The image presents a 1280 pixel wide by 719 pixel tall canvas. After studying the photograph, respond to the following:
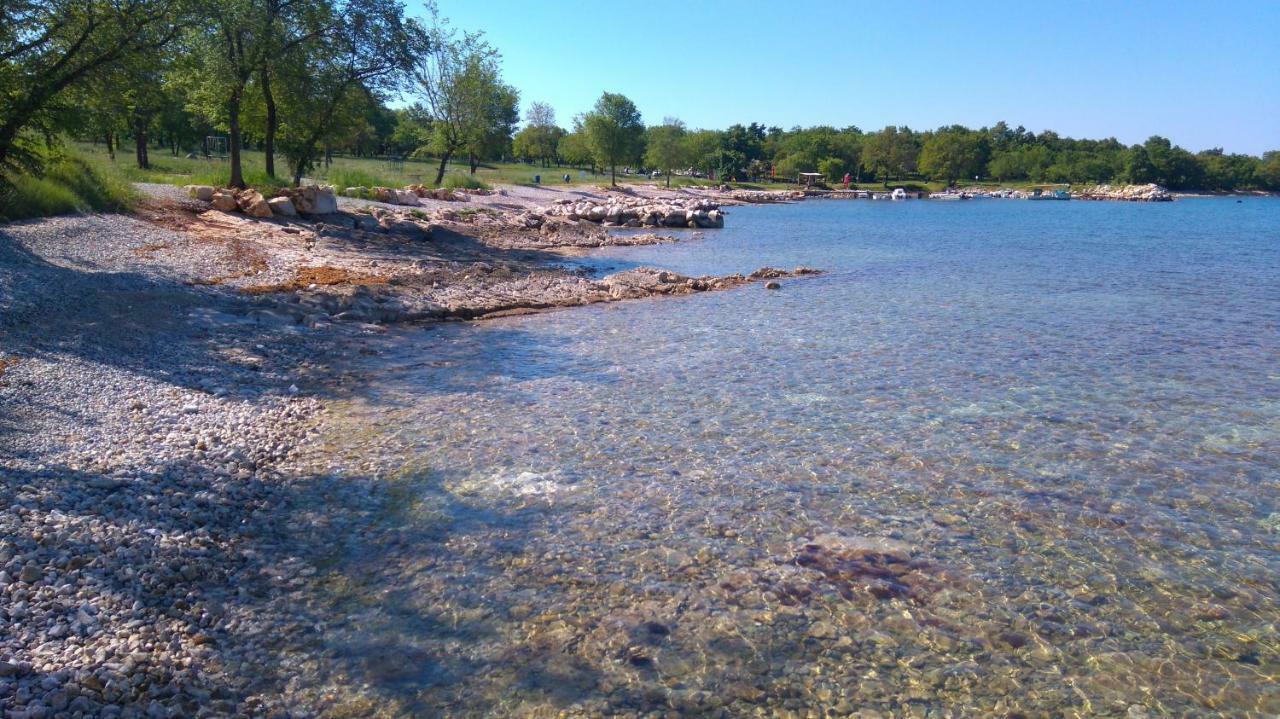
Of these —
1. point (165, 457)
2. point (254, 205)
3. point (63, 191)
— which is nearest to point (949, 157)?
point (254, 205)

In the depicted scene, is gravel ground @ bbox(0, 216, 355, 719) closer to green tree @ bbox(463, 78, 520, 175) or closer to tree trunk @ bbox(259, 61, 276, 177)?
tree trunk @ bbox(259, 61, 276, 177)

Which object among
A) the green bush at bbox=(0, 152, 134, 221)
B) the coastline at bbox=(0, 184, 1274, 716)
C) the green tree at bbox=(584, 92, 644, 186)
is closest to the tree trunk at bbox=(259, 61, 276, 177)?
the green bush at bbox=(0, 152, 134, 221)

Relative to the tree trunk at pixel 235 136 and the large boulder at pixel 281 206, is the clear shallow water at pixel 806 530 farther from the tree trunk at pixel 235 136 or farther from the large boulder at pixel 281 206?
the tree trunk at pixel 235 136

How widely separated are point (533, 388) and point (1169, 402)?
10.9m

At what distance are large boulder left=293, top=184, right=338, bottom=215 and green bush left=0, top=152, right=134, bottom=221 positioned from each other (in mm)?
5540

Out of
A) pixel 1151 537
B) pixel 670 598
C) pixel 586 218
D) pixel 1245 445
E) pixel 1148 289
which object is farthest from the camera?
pixel 586 218

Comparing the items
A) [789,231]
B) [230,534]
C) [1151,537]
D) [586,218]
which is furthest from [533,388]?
[789,231]

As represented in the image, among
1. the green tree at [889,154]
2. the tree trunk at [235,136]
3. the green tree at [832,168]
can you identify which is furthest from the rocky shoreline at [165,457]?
the green tree at [889,154]

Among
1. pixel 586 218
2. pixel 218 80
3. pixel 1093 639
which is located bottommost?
pixel 1093 639

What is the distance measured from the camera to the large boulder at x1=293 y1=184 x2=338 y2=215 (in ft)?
95.4

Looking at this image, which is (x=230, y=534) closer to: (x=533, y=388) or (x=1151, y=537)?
(x=533, y=388)

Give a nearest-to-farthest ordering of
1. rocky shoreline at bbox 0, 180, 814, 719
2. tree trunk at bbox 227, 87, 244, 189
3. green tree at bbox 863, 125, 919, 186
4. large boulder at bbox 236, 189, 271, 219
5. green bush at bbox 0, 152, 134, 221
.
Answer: rocky shoreline at bbox 0, 180, 814, 719 < green bush at bbox 0, 152, 134, 221 < large boulder at bbox 236, 189, 271, 219 < tree trunk at bbox 227, 87, 244, 189 < green tree at bbox 863, 125, 919, 186

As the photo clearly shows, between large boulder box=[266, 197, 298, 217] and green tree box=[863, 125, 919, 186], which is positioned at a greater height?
green tree box=[863, 125, 919, 186]

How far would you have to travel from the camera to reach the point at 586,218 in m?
50.1
